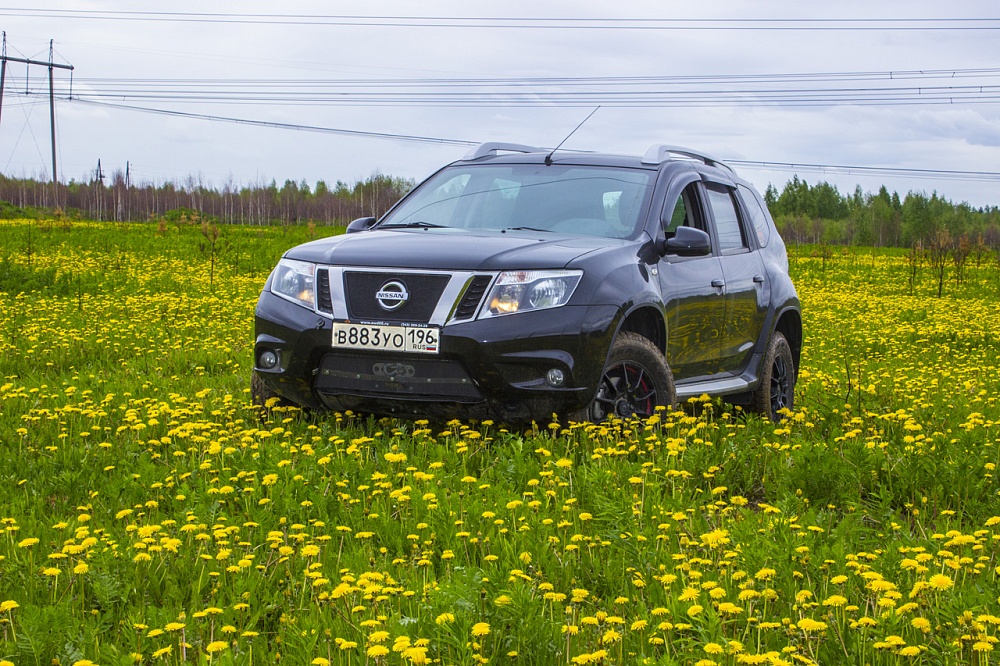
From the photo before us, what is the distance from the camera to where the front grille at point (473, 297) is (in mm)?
5426


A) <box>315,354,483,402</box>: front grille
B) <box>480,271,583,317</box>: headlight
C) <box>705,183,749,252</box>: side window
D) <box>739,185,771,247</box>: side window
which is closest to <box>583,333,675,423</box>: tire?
<box>480,271,583,317</box>: headlight

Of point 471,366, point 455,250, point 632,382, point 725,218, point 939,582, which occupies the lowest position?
point 939,582

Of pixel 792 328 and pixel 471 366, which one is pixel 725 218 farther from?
pixel 471 366

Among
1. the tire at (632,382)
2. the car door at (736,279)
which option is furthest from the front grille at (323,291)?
the car door at (736,279)

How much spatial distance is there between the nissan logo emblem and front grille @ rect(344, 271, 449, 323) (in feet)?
0.04

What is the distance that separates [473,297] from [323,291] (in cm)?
85

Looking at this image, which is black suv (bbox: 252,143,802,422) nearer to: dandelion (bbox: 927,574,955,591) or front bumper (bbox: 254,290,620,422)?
front bumper (bbox: 254,290,620,422)

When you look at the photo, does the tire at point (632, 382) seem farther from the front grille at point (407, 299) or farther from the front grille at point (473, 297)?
the front grille at point (407, 299)

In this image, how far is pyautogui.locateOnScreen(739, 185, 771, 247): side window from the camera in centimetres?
812

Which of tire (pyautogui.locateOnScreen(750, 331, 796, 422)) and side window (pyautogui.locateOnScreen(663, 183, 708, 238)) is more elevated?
side window (pyautogui.locateOnScreen(663, 183, 708, 238))

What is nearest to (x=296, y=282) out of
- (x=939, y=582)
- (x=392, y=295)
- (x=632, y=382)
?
(x=392, y=295)

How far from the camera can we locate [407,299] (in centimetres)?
548

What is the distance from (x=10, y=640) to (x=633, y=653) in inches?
69.4

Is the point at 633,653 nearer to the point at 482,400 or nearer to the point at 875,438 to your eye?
the point at 482,400
